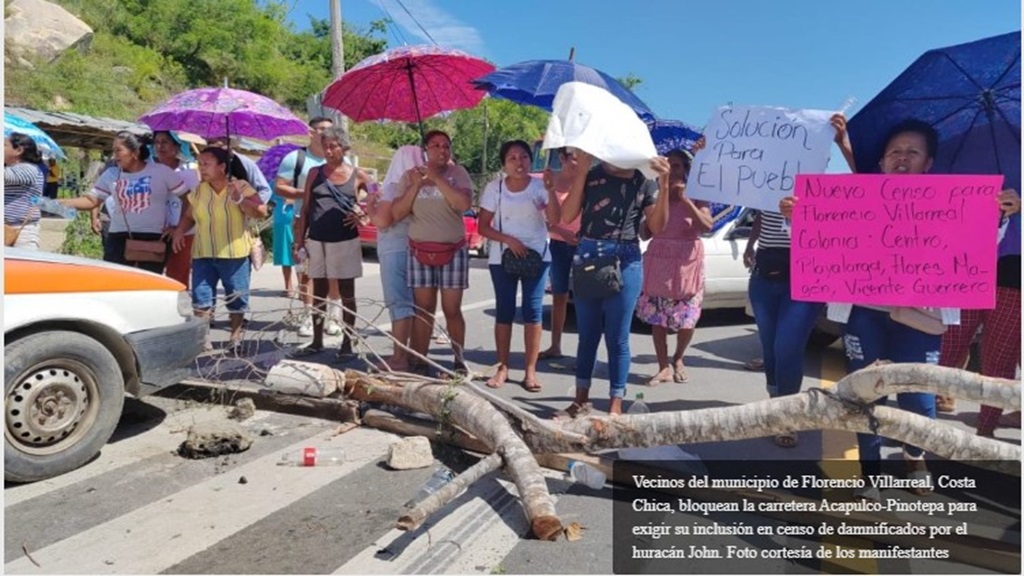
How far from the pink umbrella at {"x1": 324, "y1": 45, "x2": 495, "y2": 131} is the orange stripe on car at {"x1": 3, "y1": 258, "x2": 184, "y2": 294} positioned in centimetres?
259

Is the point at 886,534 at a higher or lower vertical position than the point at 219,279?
lower

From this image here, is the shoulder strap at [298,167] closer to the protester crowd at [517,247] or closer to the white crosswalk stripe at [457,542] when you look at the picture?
the protester crowd at [517,247]

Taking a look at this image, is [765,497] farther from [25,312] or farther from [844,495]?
[25,312]

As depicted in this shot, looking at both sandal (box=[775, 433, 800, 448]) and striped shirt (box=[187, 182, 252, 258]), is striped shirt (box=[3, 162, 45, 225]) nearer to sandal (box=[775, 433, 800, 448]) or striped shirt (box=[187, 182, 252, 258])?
striped shirt (box=[187, 182, 252, 258])

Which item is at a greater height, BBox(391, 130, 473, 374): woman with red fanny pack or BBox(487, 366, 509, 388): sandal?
BBox(391, 130, 473, 374): woman with red fanny pack

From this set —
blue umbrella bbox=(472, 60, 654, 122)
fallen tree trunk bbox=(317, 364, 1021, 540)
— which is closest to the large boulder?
blue umbrella bbox=(472, 60, 654, 122)

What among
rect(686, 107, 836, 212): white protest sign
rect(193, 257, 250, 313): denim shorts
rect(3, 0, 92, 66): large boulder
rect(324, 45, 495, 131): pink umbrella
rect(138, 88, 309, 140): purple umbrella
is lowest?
rect(193, 257, 250, 313): denim shorts

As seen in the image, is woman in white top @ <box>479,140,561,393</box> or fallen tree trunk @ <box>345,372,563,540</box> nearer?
fallen tree trunk @ <box>345,372,563,540</box>

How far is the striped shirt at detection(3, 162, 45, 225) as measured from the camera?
6.33 meters

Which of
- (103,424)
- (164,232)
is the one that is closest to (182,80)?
(164,232)

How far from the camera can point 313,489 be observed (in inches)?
146

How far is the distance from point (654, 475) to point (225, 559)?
2.12m

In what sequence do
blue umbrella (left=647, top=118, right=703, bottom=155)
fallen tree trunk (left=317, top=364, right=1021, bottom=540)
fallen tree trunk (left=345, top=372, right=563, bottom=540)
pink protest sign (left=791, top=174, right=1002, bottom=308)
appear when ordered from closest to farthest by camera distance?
1. fallen tree trunk (left=317, top=364, right=1021, bottom=540)
2. fallen tree trunk (left=345, top=372, right=563, bottom=540)
3. pink protest sign (left=791, top=174, right=1002, bottom=308)
4. blue umbrella (left=647, top=118, right=703, bottom=155)

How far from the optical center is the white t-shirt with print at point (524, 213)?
529cm
